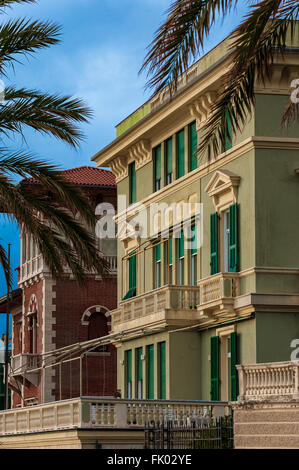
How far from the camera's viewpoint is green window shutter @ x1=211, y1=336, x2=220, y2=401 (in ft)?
116

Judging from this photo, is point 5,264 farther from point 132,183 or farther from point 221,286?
point 132,183

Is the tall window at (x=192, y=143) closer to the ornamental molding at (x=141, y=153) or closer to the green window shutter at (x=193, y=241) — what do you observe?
the green window shutter at (x=193, y=241)

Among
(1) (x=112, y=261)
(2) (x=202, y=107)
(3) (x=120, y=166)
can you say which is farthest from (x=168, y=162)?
(1) (x=112, y=261)

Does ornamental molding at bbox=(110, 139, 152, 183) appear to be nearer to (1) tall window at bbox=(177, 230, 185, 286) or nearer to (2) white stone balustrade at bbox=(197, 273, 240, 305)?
(1) tall window at bbox=(177, 230, 185, 286)

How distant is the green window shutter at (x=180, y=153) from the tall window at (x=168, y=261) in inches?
96.8

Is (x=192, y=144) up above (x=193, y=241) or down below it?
above

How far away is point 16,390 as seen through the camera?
2263 inches

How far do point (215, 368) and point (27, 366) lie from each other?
2059 cm

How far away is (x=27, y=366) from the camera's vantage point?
54.6 meters

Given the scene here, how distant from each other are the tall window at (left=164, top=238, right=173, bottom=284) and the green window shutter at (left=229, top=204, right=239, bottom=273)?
5962 mm

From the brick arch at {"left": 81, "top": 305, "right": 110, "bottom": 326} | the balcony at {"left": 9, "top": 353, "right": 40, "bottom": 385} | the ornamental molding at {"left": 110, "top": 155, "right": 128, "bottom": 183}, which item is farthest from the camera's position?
the brick arch at {"left": 81, "top": 305, "right": 110, "bottom": 326}

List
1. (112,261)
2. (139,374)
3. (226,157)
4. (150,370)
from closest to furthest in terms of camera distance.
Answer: (226,157) → (150,370) → (139,374) → (112,261)

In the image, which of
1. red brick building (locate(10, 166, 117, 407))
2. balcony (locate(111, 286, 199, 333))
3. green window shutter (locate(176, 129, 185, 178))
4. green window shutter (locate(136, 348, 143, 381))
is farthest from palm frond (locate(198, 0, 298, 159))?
red brick building (locate(10, 166, 117, 407))

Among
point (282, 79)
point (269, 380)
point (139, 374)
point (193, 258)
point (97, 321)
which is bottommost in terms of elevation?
point (269, 380)
